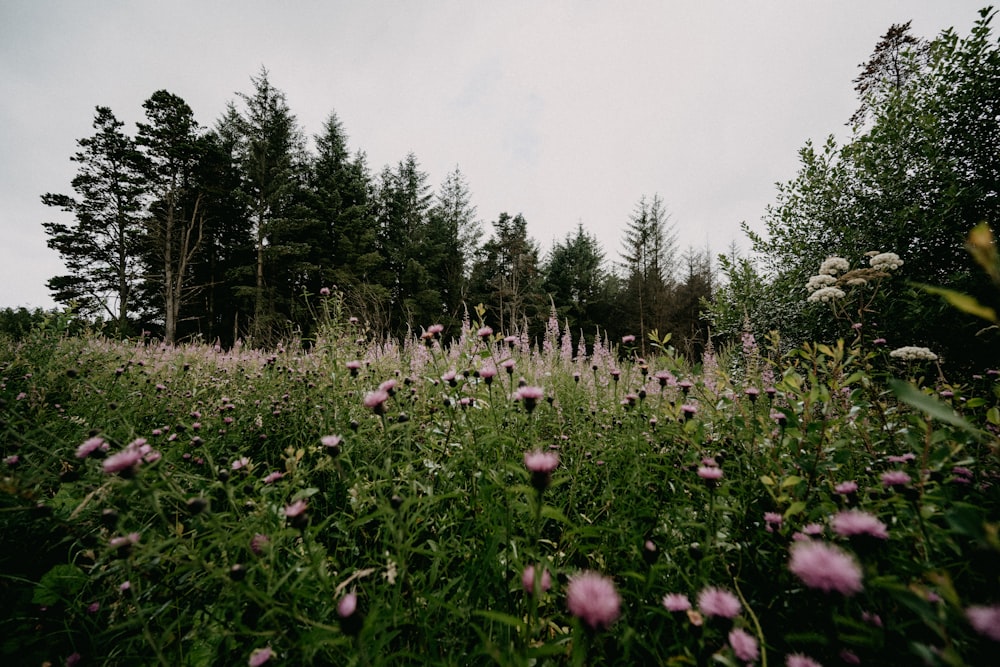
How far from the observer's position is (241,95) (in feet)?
58.0

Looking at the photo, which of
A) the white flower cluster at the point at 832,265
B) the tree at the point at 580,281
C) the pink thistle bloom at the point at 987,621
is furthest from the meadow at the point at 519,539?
the tree at the point at 580,281

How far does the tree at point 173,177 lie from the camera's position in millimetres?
15688

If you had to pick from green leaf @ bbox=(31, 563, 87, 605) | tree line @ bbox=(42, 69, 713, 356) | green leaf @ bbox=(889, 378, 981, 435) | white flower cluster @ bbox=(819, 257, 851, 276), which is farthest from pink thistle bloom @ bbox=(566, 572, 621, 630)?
tree line @ bbox=(42, 69, 713, 356)

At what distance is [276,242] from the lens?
1700 cm

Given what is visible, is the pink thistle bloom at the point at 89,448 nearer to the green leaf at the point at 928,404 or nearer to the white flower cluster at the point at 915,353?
the green leaf at the point at 928,404

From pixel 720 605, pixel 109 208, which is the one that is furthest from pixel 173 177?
pixel 720 605

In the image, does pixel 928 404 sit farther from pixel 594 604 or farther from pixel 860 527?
pixel 594 604

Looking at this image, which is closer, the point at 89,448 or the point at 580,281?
the point at 89,448

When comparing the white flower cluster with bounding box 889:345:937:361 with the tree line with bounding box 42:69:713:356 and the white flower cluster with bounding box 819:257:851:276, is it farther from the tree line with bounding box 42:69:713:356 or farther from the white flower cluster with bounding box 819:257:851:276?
the tree line with bounding box 42:69:713:356

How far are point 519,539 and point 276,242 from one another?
2014cm

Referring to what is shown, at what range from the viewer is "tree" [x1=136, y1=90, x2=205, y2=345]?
1569 cm

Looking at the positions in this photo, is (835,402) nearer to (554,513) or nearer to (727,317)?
(554,513)

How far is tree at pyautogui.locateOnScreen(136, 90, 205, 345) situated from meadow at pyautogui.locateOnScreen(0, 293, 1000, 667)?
721 inches

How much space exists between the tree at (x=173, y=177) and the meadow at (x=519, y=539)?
60.1ft
